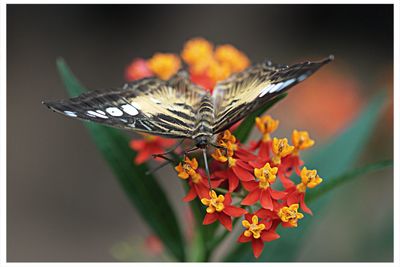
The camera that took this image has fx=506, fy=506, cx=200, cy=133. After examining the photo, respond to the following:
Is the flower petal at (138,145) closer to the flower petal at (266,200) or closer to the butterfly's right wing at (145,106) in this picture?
the butterfly's right wing at (145,106)

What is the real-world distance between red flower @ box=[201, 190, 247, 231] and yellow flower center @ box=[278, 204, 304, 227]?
0.10 meters

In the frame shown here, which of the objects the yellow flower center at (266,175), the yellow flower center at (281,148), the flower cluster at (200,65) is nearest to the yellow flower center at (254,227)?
the yellow flower center at (266,175)

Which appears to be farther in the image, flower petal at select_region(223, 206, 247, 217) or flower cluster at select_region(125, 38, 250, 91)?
flower cluster at select_region(125, 38, 250, 91)

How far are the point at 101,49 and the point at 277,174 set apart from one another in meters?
3.86

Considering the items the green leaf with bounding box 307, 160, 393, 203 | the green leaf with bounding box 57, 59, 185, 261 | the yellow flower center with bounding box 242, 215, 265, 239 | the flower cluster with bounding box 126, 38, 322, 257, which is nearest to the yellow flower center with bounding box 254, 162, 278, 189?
the flower cluster with bounding box 126, 38, 322, 257

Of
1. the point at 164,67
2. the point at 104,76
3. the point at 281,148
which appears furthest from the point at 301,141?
the point at 104,76

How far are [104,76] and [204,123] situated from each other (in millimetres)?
3623

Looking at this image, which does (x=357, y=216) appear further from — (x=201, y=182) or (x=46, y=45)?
(x=46, y=45)

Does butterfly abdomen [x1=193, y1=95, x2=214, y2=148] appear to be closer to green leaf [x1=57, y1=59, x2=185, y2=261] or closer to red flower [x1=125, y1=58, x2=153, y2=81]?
green leaf [x1=57, y1=59, x2=185, y2=261]

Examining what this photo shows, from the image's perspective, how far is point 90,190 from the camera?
14.4ft

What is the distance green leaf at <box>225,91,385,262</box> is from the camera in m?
1.74

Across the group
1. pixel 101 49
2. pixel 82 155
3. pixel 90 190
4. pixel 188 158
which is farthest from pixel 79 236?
pixel 188 158

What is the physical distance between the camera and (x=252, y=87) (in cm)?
166

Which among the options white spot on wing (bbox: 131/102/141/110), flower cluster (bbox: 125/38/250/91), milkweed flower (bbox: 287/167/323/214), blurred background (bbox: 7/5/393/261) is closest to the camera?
milkweed flower (bbox: 287/167/323/214)
